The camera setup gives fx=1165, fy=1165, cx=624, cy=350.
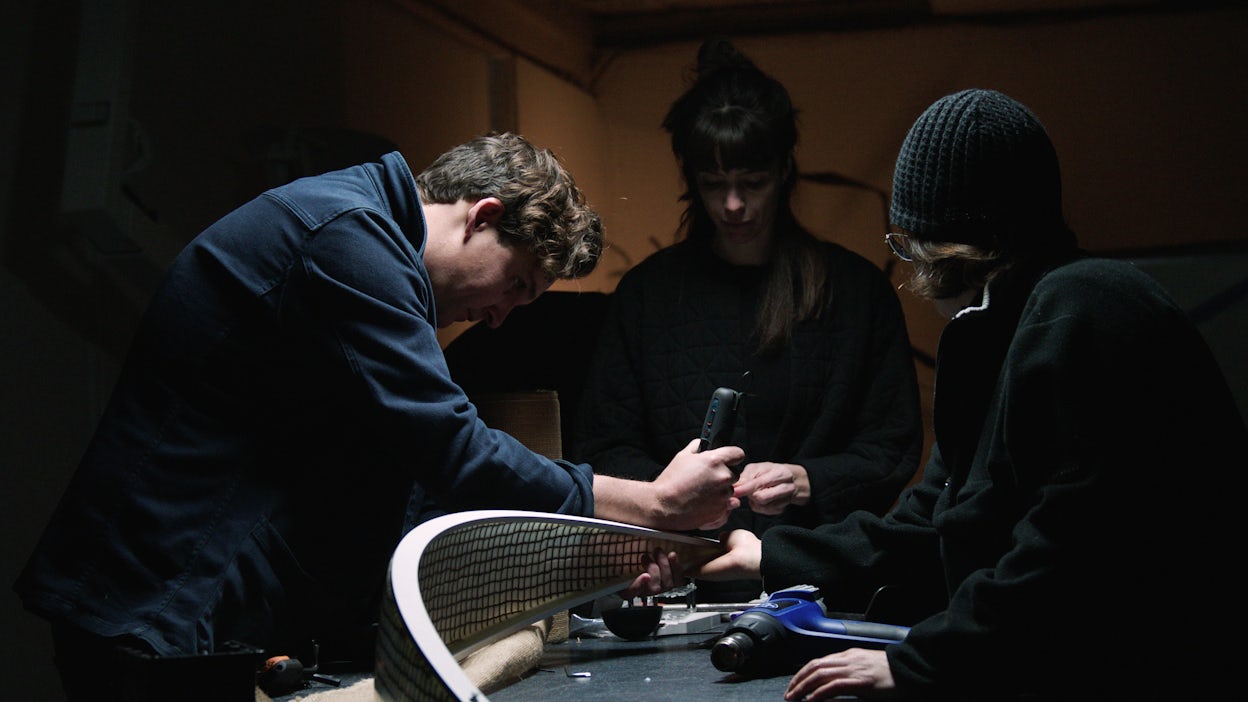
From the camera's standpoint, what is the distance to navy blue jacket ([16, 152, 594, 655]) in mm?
1282

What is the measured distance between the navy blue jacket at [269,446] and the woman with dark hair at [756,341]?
83 centimetres

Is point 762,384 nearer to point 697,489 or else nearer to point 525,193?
point 697,489

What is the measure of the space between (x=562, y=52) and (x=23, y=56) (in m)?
1.69

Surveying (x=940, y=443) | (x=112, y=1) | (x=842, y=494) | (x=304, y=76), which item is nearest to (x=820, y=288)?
(x=842, y=494)

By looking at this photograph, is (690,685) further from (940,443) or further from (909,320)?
(909,320)

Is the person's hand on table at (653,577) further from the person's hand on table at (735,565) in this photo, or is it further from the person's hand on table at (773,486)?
the person's hand on table at (773,486)

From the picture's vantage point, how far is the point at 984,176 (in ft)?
3.80

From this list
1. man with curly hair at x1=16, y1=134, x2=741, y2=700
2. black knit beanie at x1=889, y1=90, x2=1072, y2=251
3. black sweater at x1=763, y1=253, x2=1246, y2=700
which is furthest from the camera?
man with curly hair at x1=16, y1=134, x2=741, y2=700

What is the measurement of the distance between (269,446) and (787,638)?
632 millimetres

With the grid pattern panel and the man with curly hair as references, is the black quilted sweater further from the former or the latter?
the man with curly hair

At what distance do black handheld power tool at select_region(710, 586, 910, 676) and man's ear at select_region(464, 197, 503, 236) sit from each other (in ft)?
2.20

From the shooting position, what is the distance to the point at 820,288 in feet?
7.48

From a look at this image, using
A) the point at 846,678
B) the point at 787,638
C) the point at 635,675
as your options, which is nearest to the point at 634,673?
the point at 635,675

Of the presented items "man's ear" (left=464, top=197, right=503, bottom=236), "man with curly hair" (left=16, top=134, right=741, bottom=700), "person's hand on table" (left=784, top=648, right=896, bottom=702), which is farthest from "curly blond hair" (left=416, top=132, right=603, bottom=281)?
"person's hand on table" (left=784, top=648, right=896, bottom=702)
